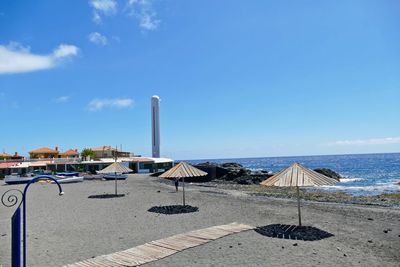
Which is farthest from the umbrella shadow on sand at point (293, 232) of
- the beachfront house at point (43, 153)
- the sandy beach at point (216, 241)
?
the beachfront house at point (43, 153)

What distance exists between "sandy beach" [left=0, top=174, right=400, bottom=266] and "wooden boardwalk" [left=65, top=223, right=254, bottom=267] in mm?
296

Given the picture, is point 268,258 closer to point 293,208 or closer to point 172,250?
point 172,250

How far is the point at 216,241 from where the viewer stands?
9555mm

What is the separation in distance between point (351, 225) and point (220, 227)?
186 inches

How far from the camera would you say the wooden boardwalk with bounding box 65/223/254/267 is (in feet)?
25.3

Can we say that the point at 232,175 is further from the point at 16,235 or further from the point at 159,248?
the point at 16,235

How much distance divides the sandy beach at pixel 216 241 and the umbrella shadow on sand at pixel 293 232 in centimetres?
32

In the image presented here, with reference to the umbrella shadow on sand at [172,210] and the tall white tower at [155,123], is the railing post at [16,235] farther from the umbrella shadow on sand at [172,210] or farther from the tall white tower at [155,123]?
the tall white tower at [155,123]

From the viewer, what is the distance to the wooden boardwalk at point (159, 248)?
7717mm

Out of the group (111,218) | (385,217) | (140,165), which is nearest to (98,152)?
(140,165)

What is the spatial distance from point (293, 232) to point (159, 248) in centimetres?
438

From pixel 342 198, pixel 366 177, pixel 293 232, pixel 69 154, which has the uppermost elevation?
pixel 69 154

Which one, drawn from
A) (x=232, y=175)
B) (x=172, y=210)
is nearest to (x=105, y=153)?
(x=232, y=175)

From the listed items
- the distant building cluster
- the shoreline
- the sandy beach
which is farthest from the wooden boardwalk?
the distant building cluster
